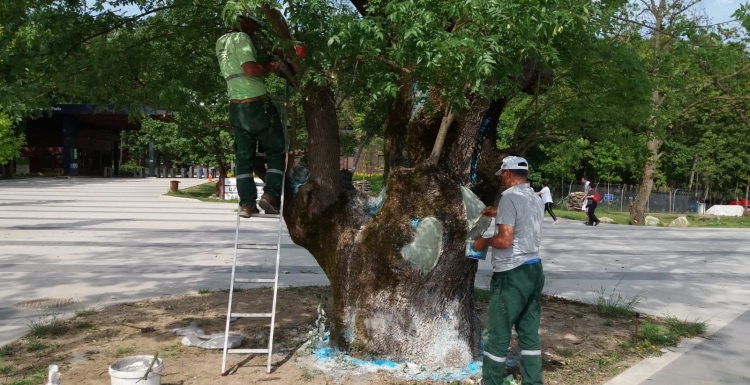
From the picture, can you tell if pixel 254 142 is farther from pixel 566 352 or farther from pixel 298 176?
pixel 566 352

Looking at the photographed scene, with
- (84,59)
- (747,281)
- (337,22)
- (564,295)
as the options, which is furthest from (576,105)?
(747,281)

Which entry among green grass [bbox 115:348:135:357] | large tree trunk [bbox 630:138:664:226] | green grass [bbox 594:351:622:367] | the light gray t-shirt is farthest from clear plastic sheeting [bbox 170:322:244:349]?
large tree trunk [bbox 630:138:664:226]

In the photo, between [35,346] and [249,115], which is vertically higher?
[249,115]

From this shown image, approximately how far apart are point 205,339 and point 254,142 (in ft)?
7.11

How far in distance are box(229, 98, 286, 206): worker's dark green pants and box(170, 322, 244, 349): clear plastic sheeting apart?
1475mm

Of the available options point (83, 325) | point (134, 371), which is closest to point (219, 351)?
point (134, 371)

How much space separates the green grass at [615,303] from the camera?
7812 millimetres

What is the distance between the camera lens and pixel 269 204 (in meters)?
5.44

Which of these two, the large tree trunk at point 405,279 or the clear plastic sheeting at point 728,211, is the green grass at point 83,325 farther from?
the clear plastic sheeting at point 728,211

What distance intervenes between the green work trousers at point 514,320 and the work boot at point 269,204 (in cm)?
213

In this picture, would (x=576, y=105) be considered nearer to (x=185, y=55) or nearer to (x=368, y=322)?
(x=368, y=322)

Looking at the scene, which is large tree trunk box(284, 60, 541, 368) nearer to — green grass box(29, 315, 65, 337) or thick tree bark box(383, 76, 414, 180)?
thick tree bark box(383, 76, 414, 180)

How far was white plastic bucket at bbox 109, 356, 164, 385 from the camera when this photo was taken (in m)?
4.31

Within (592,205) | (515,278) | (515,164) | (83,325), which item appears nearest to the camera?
(515,278)
